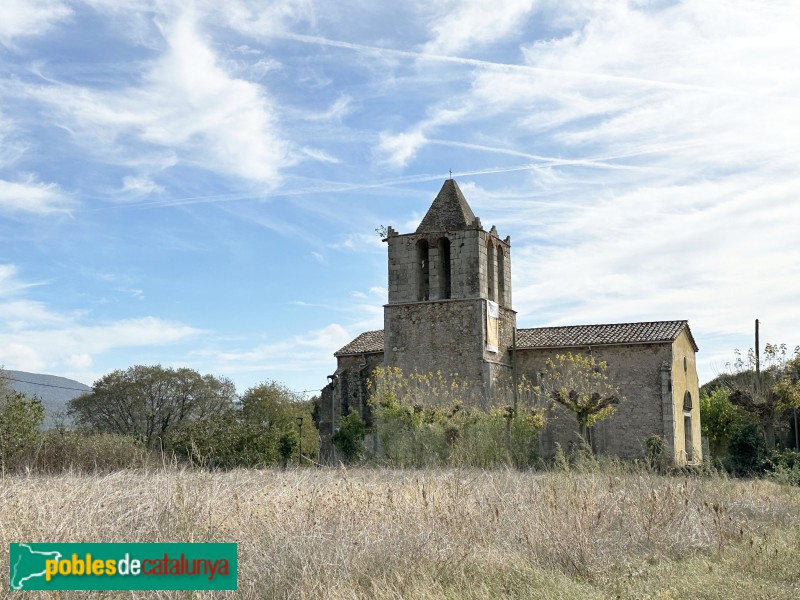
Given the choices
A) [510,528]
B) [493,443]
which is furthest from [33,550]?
[493,443]

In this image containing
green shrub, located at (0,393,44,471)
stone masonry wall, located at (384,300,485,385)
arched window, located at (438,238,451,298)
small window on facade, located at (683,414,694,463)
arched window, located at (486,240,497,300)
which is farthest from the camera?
arched window, located at (486,240,497,300)

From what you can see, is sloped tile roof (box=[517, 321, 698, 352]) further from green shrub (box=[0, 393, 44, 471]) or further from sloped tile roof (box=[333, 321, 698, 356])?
green shrub (box=[0, 393, 44, 471])

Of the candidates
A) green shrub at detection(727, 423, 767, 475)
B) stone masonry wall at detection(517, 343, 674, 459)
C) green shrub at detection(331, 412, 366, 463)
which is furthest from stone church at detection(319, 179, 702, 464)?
green shrub at detection(727, 423, 767, 475)

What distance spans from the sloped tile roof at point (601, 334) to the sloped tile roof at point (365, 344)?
5293 millimetres

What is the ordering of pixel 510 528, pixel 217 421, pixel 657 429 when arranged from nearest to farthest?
pixel 510 528 < pixel 217 421 < pixel 657 429

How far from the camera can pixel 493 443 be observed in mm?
20047

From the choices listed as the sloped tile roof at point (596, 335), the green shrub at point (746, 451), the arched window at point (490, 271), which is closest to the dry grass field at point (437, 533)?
the green shrub at point (746, 451)

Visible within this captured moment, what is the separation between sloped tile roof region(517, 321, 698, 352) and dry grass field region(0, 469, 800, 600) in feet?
55.7

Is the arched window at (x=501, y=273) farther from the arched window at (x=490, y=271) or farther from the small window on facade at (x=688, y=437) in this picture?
the small window on facade at (x=688, y=437)

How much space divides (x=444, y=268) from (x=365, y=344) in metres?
4.78

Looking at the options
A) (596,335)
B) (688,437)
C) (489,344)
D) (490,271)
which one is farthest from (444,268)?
(688,437)

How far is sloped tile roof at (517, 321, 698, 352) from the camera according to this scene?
26.9m

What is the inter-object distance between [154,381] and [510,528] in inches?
1497

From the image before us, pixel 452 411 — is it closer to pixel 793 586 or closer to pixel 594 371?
pixel 594 371
